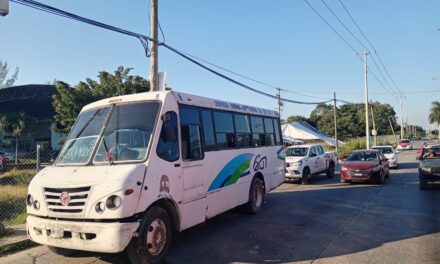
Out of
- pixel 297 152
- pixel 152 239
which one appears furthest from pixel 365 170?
pixel 152 239

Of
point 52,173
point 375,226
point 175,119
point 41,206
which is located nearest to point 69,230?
point 41,206

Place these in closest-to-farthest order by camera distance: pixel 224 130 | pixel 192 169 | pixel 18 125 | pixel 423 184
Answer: pixel 192 169 < pixel 224 130 < pixel 423 184 < pixel 18 125

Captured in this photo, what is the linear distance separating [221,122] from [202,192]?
6.81 ft

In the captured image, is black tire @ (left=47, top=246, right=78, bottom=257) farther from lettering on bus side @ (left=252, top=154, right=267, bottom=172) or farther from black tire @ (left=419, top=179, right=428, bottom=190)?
black tire @ (left=419, top=179, right=428, bottom=190)

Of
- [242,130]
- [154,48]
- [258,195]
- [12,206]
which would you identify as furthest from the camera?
[154,48]

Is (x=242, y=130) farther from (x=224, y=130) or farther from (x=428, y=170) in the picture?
(x=428, y=170)

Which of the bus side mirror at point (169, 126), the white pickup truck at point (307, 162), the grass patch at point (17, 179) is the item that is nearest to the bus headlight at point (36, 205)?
the bus side mirror at point (169, 126)

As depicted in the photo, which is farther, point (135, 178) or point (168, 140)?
point (168, 140)

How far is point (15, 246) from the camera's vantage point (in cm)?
750

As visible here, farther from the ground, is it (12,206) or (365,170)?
(365,170)

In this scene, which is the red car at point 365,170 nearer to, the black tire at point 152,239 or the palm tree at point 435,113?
the black tire at point 152,239

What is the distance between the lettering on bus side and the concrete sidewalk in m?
5.84

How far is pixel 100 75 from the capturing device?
113 ft

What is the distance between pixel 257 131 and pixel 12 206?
7983 millimetres
